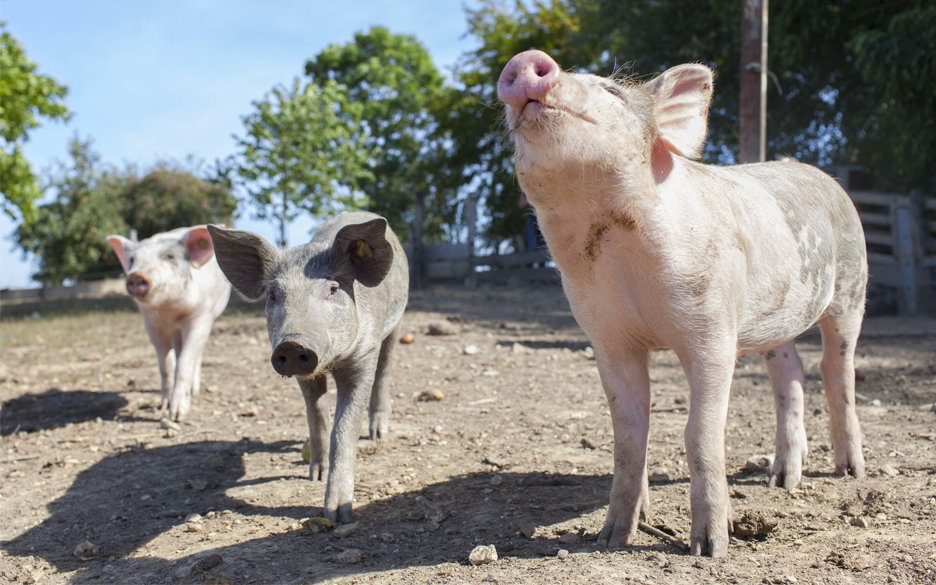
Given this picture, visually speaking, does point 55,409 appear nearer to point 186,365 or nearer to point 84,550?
point 186,365

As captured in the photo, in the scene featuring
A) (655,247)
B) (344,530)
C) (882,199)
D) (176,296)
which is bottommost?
(344,530)

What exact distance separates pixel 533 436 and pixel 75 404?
14.9ft

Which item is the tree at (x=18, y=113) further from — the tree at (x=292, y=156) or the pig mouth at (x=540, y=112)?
the pig mouth at (x=540, y=112)

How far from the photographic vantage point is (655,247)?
2.54 m

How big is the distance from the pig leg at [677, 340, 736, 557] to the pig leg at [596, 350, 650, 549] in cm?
27

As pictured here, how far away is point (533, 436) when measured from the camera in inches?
191

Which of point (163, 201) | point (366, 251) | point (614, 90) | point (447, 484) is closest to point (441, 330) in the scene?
point (447, 484)

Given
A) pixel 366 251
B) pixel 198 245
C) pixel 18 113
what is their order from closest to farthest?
pixel 366 251 < pixel 198 245 < pixel 18 113

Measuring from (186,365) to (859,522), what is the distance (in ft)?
16.9

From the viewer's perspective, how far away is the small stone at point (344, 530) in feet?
10.8

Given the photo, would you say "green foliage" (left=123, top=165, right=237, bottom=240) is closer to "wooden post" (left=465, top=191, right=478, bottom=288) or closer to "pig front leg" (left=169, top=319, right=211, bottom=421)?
"wooden post" (left=465, top=191, right=478, bottom=288)

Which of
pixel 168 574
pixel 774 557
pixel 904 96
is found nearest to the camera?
pixel 774 557

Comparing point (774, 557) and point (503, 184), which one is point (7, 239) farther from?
point (774, 557)

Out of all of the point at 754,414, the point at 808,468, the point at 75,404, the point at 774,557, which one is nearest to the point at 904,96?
the point at 754,414
